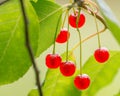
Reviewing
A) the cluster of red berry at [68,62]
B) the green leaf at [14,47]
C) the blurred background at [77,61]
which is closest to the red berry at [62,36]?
the cluster of red berry at [68,62]

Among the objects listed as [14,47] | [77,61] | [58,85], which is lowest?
[77,61]

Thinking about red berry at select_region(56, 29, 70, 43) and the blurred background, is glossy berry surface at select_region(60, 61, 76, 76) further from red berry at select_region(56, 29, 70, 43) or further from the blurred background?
the blurred background

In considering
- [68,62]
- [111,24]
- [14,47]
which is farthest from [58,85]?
[111,24]

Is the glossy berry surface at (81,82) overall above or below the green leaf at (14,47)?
below

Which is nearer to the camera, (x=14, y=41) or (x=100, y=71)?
(x=14, y=41)

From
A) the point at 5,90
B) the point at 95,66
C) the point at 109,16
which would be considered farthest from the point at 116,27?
the point at 5,90

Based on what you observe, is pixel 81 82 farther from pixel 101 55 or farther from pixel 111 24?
pixel 111 24

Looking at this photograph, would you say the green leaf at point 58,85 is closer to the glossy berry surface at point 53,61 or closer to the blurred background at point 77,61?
the glossy berry surface at point 53,61
